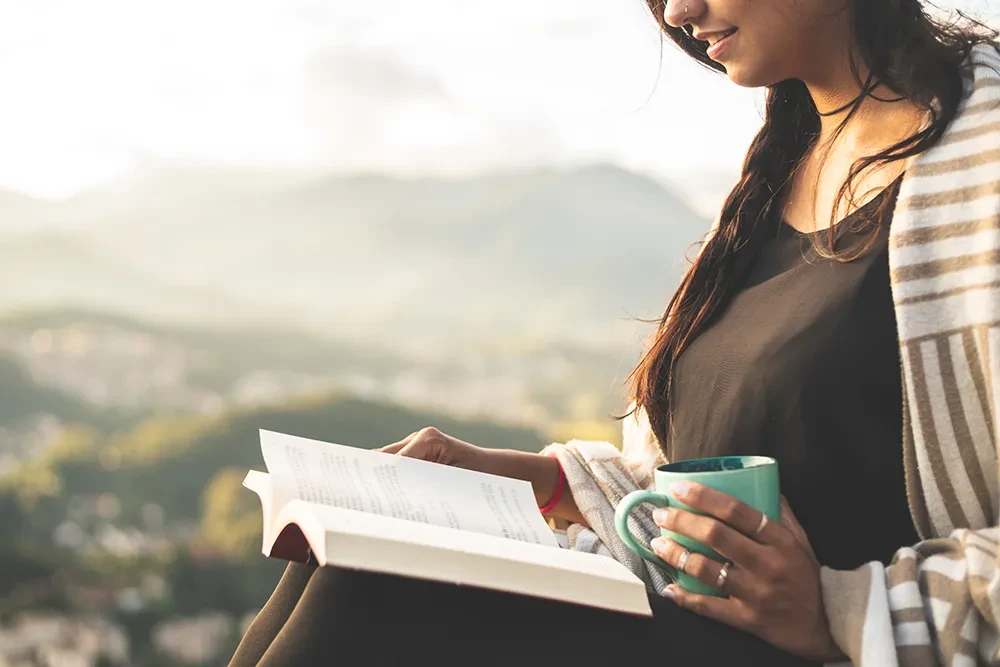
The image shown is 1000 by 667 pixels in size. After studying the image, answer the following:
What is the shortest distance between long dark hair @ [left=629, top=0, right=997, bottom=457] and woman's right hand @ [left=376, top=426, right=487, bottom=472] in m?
0.20

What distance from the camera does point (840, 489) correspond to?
0.87 meters

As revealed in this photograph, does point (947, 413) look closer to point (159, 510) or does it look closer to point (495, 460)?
point (495, 460)

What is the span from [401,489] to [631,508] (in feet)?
0.65

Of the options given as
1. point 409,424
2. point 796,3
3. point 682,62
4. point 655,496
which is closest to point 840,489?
point 655,496

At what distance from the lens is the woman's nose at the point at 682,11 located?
1014 millimetres

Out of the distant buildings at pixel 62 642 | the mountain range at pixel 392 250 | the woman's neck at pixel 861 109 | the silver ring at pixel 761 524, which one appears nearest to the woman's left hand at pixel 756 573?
the silver ring at pixel 761 524

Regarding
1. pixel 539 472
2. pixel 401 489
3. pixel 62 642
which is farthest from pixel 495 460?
pixel 62 642

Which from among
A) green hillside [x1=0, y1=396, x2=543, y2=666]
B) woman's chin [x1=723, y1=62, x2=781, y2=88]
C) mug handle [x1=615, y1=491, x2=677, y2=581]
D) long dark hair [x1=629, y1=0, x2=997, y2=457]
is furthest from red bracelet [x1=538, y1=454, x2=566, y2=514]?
green hillside [x1=0, y1=396, x2=543, y2=666]

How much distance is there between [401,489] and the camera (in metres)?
0.84

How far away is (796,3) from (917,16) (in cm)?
12

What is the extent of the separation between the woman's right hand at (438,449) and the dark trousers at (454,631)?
0.32m

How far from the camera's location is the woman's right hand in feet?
3.39

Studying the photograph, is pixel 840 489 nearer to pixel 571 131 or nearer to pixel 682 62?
pixel 682 62

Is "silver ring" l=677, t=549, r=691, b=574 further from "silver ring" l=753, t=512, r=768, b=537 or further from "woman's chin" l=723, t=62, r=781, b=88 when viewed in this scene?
"woman's chin" l=723, t=62, r=781, b=88
